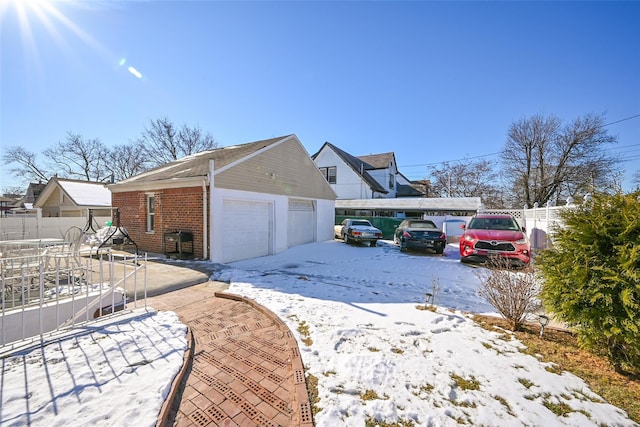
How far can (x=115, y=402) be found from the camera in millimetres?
2221

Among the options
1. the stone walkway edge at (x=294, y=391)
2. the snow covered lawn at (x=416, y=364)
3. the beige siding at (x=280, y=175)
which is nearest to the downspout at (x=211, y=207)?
the beige siding at (x=280, y=175)

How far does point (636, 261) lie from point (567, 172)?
27.8 metres

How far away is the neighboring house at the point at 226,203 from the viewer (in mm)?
8664

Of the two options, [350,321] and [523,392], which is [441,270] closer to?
[350,321]

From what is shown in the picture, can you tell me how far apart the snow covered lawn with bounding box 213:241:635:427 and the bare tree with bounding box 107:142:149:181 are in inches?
1373

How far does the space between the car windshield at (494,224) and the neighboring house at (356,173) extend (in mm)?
14996

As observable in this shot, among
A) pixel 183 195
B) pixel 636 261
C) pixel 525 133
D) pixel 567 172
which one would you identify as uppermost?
pixel 525 133

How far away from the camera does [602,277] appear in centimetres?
274

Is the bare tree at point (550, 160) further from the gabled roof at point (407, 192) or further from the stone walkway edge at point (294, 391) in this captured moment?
the stone walkway edge at point (294, 391)

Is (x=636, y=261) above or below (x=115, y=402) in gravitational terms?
above

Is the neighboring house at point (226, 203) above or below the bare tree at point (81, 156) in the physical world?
below

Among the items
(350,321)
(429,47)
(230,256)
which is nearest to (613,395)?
(350,321)

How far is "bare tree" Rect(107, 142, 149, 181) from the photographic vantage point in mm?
32531

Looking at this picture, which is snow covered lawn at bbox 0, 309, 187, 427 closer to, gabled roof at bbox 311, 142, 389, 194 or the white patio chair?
the white patio chair
